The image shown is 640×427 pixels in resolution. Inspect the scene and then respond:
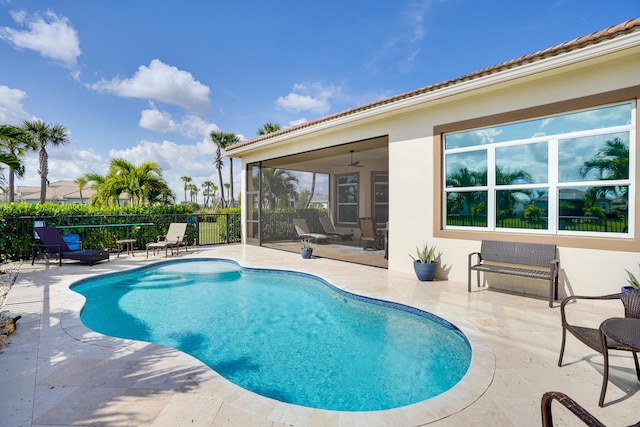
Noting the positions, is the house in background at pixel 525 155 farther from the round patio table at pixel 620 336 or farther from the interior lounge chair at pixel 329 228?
the interior lounge chair at pixel 329 228

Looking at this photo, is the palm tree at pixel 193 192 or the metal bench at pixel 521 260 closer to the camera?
the metal bench at pixel 521 260

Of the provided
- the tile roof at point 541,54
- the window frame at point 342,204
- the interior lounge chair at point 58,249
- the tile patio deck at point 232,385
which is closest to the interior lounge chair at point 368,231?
the window frame at point 342,204

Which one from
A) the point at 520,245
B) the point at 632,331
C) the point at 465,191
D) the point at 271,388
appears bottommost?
the point at 271,388

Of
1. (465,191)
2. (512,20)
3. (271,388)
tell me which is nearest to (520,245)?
(465,191)

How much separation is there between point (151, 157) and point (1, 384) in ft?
49.1

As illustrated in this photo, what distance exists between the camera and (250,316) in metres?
5.41

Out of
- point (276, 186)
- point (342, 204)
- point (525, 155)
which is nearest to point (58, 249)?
point (276, 186)

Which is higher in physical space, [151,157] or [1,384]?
[151,157]

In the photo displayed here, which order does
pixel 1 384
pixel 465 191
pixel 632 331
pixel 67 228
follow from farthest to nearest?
1. pixel 67 228
2. pixel 465 191
3. pixel 1 384
4. pixel 632 331

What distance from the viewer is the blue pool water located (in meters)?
3.24

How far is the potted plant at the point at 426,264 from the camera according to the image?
6535 mm

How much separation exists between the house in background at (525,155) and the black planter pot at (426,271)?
1.23ft

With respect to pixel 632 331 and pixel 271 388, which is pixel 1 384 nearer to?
pixel 271 388

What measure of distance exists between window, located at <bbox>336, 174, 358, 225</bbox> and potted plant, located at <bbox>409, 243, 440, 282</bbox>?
8.43 m
